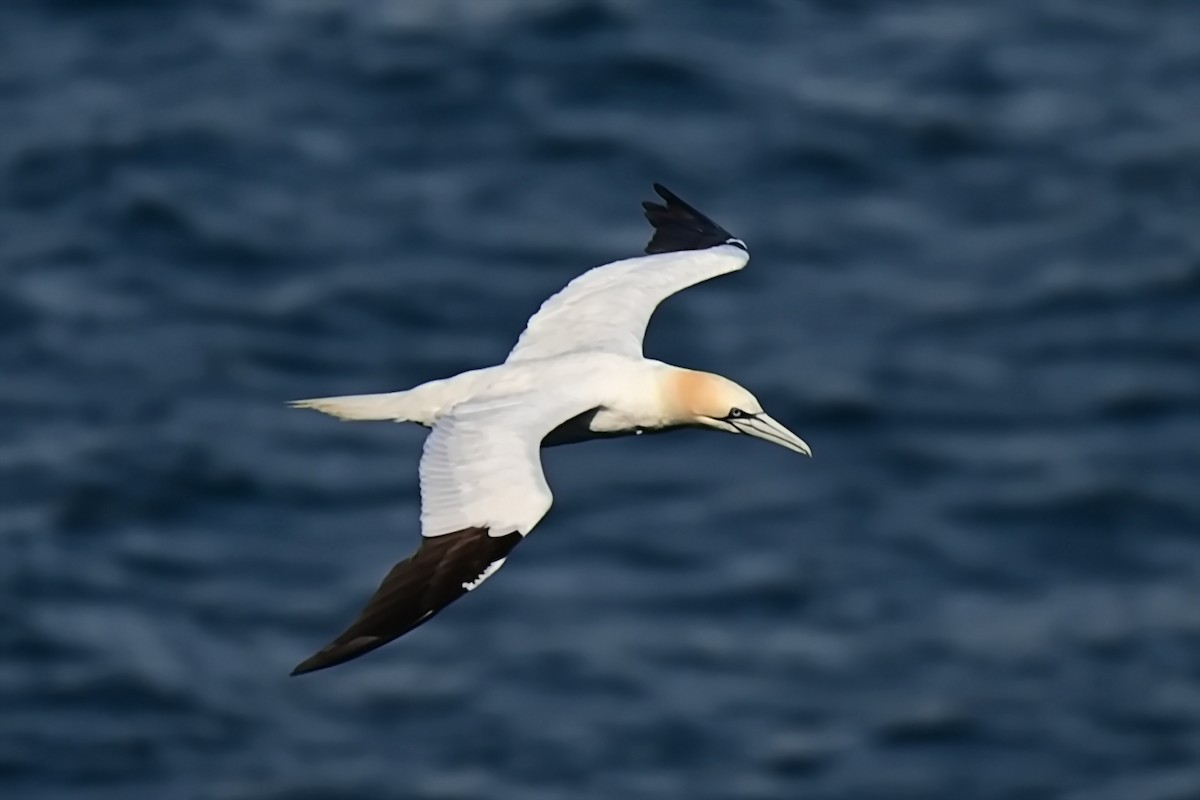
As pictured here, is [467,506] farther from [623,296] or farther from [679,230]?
[679,230]

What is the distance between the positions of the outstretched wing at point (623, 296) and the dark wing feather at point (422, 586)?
2.63m

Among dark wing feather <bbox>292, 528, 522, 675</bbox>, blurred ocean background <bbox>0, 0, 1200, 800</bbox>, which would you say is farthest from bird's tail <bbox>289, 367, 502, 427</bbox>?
blurred ocean background <bbox>0, 0, 1200, 800</bbox>

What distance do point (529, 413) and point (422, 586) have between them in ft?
5.12

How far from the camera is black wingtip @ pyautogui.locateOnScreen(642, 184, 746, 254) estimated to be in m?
16.1

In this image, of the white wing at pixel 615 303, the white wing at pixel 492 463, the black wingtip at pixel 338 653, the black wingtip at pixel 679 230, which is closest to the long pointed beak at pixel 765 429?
the white wing at pixel 615 303

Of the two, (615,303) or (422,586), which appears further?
(615,303)

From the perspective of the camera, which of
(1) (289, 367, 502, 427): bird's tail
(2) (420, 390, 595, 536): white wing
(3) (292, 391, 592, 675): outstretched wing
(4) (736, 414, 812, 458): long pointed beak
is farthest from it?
(4) (736, 414, 812, 458): long pointed beak

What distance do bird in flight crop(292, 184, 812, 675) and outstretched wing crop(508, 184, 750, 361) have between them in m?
0.01

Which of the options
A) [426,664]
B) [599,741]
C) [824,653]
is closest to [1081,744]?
[824,653]

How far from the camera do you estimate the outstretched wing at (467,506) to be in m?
11.0

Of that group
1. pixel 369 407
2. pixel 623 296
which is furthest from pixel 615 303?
pixel 369 407

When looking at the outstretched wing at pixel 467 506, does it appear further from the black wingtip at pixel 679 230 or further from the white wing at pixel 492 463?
the black wingtip at pixel 679 230

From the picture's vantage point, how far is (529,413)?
1248 cm

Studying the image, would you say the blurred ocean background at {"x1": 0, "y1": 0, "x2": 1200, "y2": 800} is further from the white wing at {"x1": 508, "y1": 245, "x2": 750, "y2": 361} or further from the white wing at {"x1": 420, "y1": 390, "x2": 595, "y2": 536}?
the white wing at {"x1": 420, "y1": 390, "x2": 595, "y2": 536}
